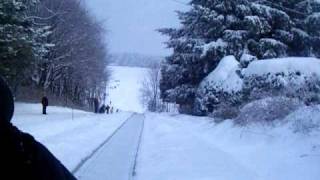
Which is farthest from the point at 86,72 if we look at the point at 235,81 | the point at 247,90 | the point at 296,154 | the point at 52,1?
the point at 296,154

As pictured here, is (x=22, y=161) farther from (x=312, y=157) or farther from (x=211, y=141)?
(x=211, y=141)

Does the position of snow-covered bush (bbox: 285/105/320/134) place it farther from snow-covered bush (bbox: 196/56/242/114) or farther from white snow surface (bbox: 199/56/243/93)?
white snow surface (bbox: 199/56/243/93)

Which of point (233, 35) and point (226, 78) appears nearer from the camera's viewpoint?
point (226, 78)

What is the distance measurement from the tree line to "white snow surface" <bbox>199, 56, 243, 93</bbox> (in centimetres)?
1103

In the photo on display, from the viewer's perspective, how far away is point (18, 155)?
1.87 meters

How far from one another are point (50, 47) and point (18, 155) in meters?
50.9

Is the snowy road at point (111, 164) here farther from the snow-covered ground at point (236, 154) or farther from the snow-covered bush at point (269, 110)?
the snow-covered bush at point (269, 110)

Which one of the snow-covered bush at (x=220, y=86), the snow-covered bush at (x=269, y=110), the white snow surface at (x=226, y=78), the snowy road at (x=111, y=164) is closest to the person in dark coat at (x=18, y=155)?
the snowy road at (x=111, y=164)

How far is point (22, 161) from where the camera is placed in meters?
1.88

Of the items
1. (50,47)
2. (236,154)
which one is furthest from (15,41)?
(236,154)

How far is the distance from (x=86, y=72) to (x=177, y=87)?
107ft

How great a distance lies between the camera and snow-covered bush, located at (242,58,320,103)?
1898 centimetres

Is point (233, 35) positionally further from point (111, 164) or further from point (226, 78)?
point (111, 164)

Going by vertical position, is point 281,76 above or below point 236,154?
above
